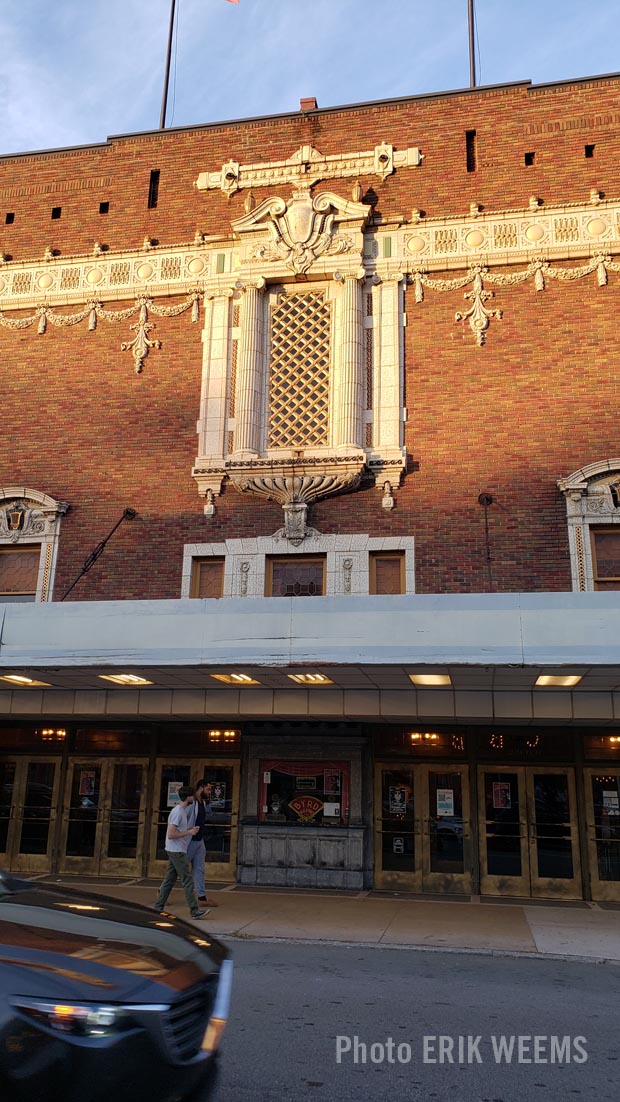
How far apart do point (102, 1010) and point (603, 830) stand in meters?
11.7

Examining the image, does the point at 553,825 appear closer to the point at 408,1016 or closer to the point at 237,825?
the point at 237,825

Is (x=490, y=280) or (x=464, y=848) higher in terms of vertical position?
(x=490, y=280)

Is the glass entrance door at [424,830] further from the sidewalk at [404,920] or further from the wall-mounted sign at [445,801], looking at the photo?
the sidewalk at [404,920]

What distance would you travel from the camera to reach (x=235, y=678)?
12648 millimetres

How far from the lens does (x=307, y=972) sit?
327 inches

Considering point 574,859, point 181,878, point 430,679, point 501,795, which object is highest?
point 430,679

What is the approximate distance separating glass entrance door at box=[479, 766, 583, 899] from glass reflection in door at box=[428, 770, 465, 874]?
0.35 m

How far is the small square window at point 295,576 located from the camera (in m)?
15.0

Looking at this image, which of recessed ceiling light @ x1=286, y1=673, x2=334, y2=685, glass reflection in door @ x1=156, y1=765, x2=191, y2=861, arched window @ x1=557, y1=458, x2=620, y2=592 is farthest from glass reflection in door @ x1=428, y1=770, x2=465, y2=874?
glass reflection in door @ x1=156, y1=765, x2=191, y2=861

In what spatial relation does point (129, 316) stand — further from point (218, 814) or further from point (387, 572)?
point (218, 814)

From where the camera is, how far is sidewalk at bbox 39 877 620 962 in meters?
10.0

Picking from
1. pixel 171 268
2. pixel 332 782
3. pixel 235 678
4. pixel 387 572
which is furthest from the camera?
pixel 171 268

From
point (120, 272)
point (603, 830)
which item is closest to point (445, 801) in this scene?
point (603, 830)

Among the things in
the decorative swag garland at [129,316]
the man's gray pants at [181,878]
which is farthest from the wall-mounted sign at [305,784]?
the decorative swag garland at [129,316]
